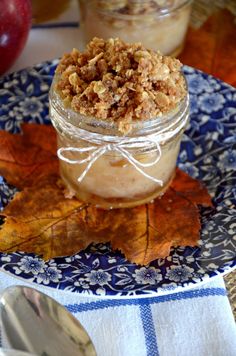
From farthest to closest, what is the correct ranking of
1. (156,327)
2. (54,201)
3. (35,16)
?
(35,16)
(54,201)
(156,327)

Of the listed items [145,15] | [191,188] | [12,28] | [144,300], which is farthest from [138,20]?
[144,300]

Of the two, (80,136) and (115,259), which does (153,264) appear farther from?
(80,136)

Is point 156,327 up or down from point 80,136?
down

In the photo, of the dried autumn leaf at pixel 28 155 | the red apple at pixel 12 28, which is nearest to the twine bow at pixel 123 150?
the dried autumn leaf at pixel 28 155

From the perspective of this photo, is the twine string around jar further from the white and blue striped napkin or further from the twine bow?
the white and blue striped napkin

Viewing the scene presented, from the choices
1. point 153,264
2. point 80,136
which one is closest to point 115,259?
point 153,264

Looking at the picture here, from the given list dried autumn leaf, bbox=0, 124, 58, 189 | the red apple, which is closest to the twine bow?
dried autumn leaf, bbox=0, 124, 58, 189

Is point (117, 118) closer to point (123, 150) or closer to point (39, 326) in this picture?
point (123, 150)
